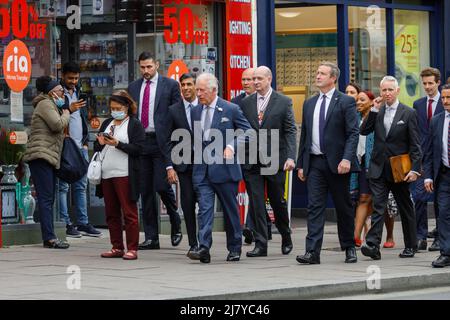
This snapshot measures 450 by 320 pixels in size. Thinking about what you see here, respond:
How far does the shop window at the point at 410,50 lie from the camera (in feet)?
70.9

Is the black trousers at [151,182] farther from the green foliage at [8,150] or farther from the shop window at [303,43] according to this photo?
the shop window at [303,43]

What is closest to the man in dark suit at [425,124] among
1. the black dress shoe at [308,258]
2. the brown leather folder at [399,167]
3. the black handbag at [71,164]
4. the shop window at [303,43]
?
the brown leather folder at [399,167]

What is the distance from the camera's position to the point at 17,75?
606 inches

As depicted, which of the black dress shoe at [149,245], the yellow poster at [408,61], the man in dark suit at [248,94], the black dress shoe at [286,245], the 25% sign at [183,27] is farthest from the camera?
the yellow poster at [408,61]

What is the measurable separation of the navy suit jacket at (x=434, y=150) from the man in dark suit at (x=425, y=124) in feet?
4.61

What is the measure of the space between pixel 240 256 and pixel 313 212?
106 centimetres

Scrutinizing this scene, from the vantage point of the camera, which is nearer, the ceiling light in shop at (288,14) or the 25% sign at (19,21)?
the 25% sign at (19,21)

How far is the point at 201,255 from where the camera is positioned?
13.3 metres

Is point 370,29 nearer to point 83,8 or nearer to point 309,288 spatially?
point 83,8

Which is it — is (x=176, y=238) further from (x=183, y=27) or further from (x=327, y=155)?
(x=183, y=27)

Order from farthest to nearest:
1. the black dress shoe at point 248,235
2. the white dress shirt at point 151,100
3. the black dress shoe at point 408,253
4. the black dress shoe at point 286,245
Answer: the black dress shoe at point 248,235
the white dress shirt at point 151,100
the black dress shoe at point 286,245
the black dress shoe at point 408,253

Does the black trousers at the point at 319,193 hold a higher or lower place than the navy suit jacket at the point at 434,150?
lower

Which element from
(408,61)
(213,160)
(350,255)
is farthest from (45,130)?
(408,61)
